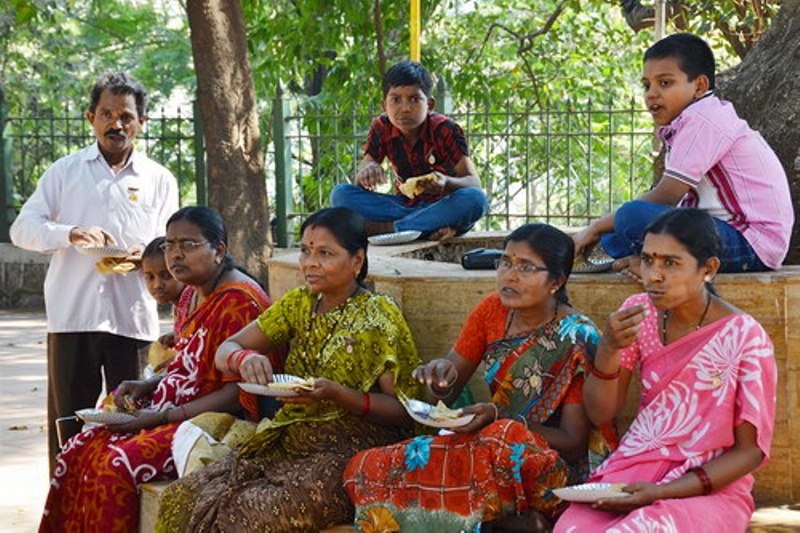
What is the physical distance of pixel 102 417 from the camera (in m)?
5.03

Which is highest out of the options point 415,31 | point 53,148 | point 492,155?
point 415,31

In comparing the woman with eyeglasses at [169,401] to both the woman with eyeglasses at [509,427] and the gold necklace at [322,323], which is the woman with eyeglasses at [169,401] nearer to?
the gold necklace at [322,323]

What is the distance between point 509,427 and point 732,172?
1.23 metres

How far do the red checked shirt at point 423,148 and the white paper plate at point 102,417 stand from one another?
2027 millimetres

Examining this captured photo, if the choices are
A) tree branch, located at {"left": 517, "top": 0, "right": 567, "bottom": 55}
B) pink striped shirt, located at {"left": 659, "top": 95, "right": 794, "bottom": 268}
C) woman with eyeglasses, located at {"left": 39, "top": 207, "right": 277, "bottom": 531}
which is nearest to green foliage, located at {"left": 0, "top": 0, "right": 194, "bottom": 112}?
tree branch, located at {"left": 517, "top": 0, "right": 567, "bottom": 55}

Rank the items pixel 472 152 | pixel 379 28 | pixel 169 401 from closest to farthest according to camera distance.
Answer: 1. pixel 169 401
2. pixel 379 28
3. pixel 472 152

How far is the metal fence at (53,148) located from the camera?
13455 mm

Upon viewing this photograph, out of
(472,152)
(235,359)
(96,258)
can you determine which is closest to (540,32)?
(472,152)

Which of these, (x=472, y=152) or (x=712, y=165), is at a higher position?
(x=472, y=152)

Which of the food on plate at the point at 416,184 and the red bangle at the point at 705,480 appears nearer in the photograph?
the red bangle at the point at 705,480

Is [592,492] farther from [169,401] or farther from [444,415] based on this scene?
[169,401]

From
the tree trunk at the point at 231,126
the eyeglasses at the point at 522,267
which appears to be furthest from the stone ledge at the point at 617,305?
the tree trunk at the point at 231,126

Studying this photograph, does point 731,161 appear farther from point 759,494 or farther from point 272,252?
point 272,252

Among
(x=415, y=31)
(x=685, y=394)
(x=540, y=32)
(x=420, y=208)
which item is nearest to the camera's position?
(x=685, y=394)
